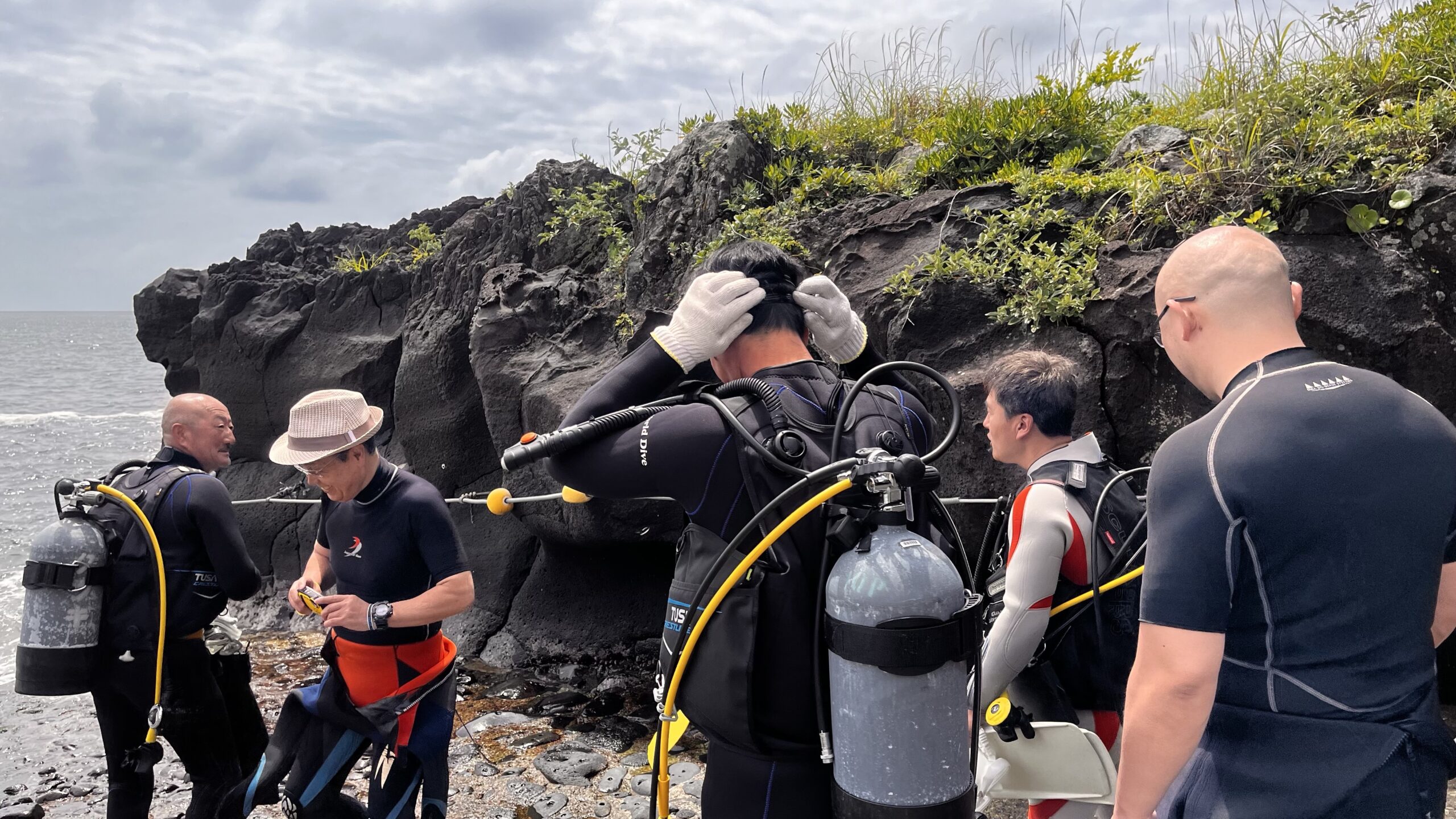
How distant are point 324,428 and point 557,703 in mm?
3508

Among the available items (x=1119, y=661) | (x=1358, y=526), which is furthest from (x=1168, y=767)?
(x=1119, y=661)

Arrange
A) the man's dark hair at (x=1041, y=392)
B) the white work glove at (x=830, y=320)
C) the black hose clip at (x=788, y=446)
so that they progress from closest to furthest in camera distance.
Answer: the black hose clip at (x=788, y=446), the white work glove at (x=830, y=320), the man's dark hair at (x=1041, y=392)

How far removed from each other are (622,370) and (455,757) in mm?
4078

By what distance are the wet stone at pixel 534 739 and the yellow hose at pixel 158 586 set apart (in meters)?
2.13

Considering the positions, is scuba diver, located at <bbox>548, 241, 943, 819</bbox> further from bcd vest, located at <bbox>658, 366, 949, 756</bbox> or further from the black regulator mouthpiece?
the black regulator mouthpiece

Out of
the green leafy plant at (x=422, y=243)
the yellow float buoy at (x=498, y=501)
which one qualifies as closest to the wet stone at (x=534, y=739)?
the yellow float buoy at (x=498, y=501)

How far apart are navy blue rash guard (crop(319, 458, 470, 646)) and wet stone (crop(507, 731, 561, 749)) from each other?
7.34 ft

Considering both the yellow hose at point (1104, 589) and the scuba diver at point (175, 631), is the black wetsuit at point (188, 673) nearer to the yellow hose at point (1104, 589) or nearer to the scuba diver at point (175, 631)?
the scuba diver at point (175, 631)

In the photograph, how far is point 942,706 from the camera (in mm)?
1878

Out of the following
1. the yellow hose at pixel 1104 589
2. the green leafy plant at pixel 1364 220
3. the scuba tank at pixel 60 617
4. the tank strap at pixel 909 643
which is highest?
the green leafy plant at pixel 1364 220

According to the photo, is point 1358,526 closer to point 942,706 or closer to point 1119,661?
point 942,706

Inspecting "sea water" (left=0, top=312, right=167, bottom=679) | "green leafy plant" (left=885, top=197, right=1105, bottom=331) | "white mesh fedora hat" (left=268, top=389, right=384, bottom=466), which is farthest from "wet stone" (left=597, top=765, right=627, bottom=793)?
"sea water" (left=0, top=312, right=167, bottom=679)

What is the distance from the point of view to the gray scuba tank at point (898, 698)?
6.02ft

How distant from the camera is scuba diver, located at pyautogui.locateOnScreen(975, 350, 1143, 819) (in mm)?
2602
